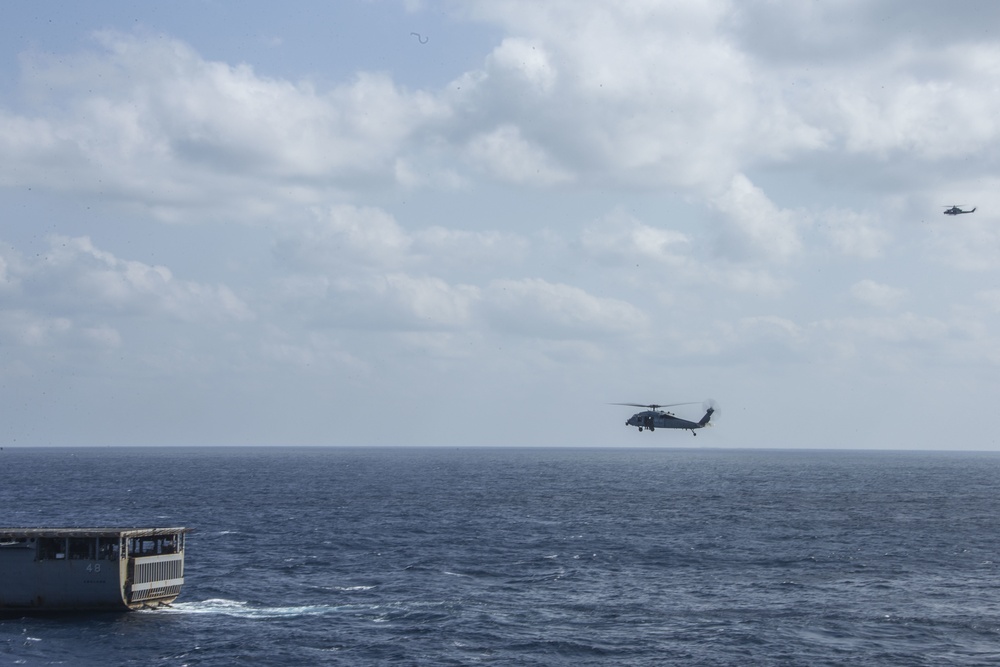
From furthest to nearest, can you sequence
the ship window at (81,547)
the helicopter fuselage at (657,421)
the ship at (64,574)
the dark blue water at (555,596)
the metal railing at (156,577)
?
1. the helicopter fuselage at (657,421)
2. the metal railing at (156,577)
3. the ship window at (81,547)
4. the ship at (64,574)
5. the dark blue water at (555,596)

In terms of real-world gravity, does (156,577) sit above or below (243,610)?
above

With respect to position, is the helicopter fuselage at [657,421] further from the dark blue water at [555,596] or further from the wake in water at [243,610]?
the wake in water at [243,610]

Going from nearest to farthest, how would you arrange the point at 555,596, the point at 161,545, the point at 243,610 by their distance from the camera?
the point at 243,610 → the point at 161,545 → the point at 555,596

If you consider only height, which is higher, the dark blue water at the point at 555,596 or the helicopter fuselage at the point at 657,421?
the helicopter fuselage at the point at 657,421

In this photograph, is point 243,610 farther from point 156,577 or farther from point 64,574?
point 64,574

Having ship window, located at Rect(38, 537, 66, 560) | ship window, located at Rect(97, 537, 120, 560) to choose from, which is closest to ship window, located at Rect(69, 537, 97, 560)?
ship window, located at Rect(97, 537, 120, 560)

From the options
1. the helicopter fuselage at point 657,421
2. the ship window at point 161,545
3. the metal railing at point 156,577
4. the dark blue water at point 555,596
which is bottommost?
the dark blue water at point 555,596

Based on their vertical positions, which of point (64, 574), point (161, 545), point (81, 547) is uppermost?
point (81, 547)

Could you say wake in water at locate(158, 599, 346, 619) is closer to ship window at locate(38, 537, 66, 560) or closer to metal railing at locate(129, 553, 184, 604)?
metal railing at locate(129, 553, 184, 604)

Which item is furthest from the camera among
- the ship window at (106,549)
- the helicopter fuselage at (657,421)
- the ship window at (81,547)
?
the helicopter fuselage at (657,421)

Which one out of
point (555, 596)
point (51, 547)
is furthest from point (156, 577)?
point (555, 596)

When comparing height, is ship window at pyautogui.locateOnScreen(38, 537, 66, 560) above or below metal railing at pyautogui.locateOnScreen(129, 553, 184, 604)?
above

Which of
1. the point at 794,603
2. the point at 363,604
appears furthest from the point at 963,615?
the point at 363,604

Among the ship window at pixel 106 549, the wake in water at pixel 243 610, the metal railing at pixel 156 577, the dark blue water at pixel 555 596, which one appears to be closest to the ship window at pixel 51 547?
the ship window at pixel 106 549
